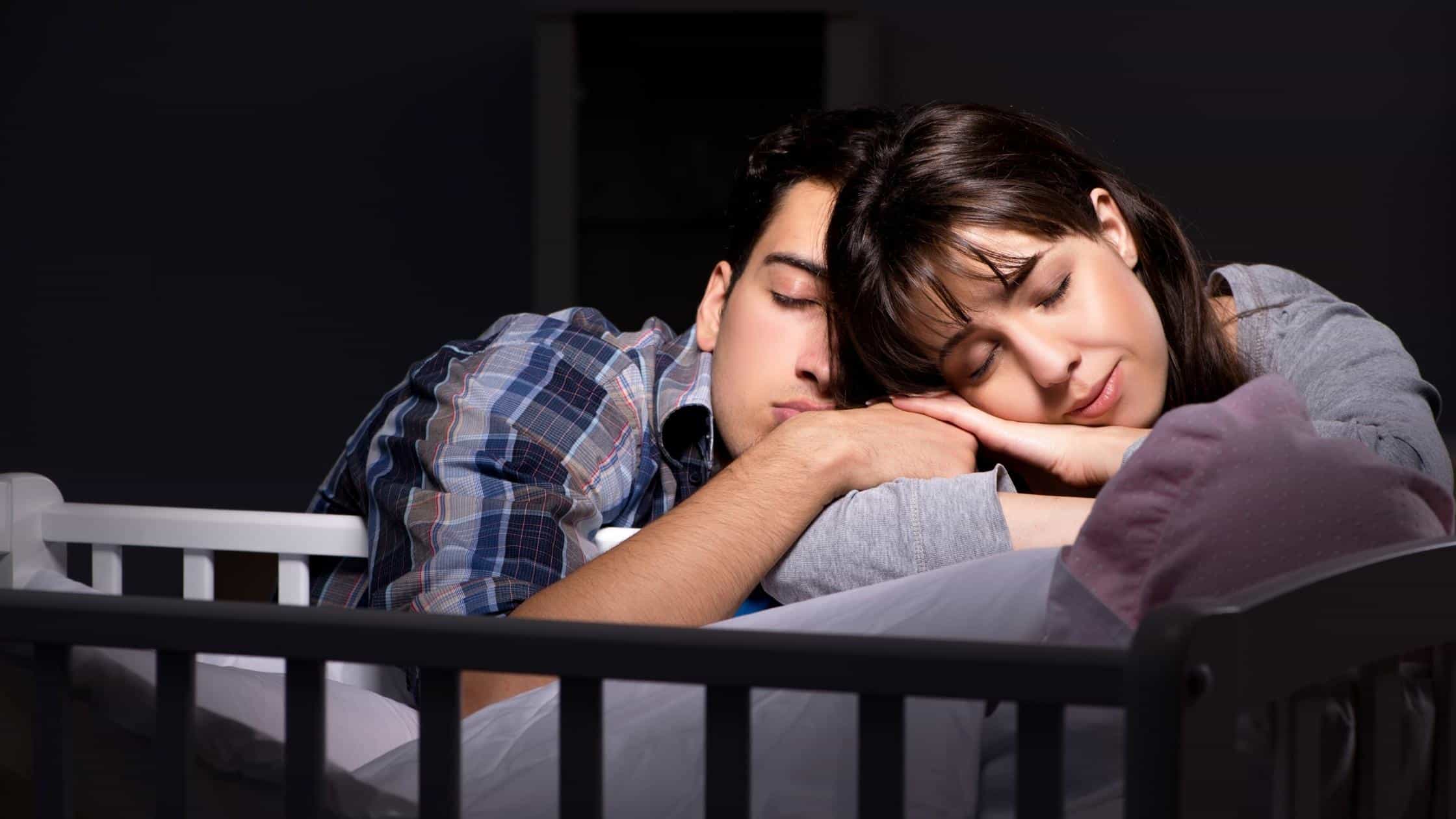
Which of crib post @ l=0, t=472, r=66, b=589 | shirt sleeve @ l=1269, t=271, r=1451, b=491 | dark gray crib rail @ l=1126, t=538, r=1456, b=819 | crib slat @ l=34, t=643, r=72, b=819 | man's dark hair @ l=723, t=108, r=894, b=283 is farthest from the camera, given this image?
man's dark hair @ l=723, t=108, r=894, b=283

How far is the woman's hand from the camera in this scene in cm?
93

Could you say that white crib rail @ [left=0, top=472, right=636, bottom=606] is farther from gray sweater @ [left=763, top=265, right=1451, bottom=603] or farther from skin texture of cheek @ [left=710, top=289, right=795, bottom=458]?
gray sweater @ [left=763, top=265, right=1451, bottom=603]

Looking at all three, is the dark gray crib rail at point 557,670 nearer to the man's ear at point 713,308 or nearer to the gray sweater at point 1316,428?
the gray sweater at point 1316,428

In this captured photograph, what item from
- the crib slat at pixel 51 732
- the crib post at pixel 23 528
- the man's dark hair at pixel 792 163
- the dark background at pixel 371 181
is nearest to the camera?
the crib slat at pixel 51 732

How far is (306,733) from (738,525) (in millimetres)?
431

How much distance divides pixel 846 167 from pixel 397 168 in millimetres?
1921

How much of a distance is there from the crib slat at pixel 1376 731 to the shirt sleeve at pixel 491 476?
1.92 feet

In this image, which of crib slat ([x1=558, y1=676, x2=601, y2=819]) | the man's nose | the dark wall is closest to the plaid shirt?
the man's nose

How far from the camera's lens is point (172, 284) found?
2.94 meters

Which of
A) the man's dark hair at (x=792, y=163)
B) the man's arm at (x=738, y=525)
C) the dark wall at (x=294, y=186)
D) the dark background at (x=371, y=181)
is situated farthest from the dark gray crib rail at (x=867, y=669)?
the dark wall at (x=294, y=186)

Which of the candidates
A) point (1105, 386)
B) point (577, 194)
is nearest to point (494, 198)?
point (577, 194)

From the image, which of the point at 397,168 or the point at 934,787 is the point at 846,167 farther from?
the point at 397,168

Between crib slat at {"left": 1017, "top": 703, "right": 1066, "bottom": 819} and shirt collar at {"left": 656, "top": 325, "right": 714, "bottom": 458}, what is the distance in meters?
0.75

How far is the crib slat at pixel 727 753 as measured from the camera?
0.42 meters
